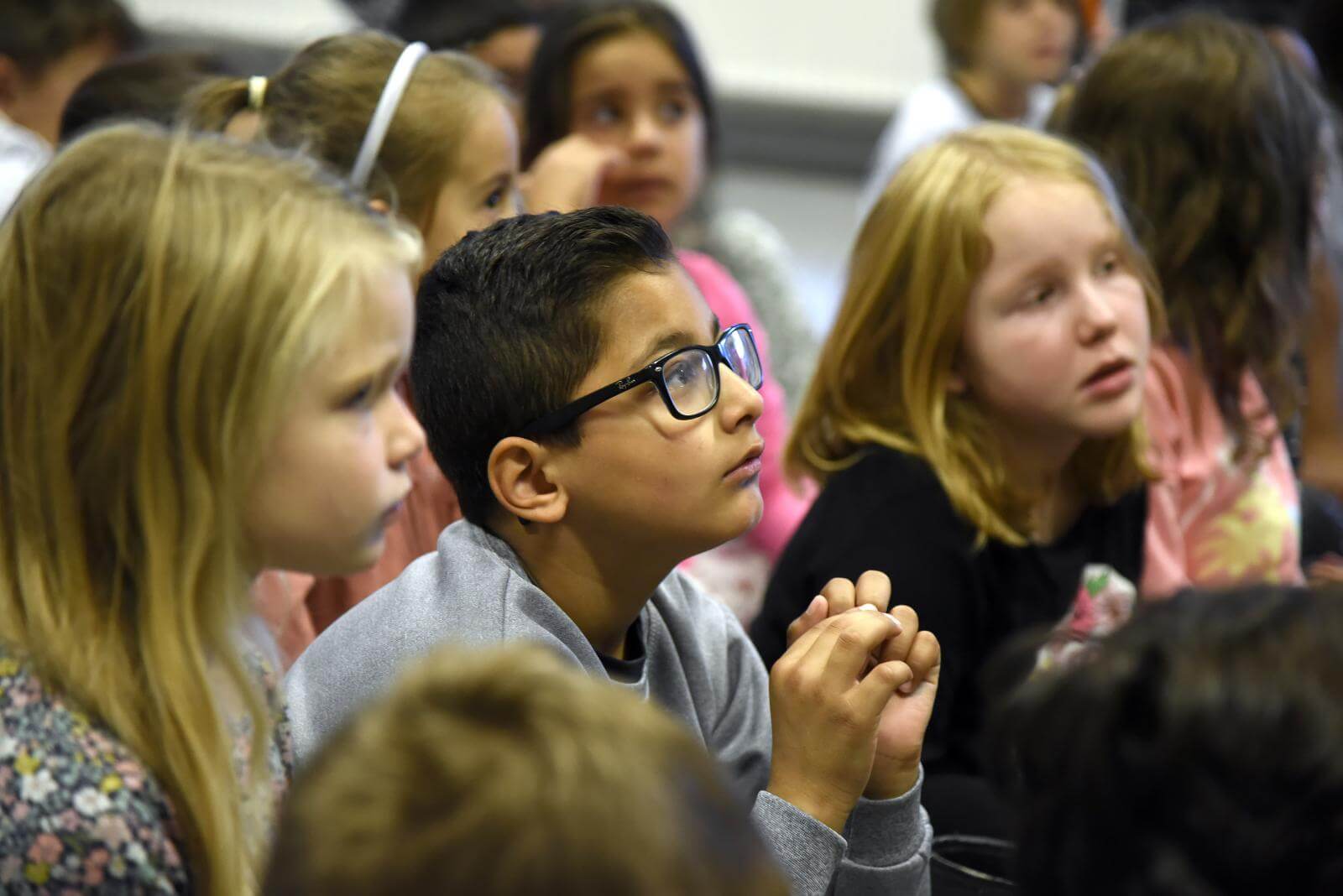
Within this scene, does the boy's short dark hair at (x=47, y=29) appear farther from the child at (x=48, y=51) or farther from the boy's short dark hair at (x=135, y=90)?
the boy's short dark hair at (x=135, y=90)

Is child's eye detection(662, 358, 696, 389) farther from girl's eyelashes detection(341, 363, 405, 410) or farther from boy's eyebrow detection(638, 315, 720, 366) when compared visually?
girl's eyelashes detection(341, 363, 405, 410)

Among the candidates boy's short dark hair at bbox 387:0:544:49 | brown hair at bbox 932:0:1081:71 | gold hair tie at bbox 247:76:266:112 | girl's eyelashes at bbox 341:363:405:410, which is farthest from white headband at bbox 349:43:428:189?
brown hair at bbox 932:0:1081:71

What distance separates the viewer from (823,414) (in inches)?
60.4

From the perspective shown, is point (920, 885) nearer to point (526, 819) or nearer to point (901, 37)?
point (526, 819)

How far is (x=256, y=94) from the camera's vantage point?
1500mm

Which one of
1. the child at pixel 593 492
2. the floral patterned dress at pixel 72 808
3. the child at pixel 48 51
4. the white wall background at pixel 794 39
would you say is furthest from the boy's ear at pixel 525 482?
the white wall background at pixel 794 39

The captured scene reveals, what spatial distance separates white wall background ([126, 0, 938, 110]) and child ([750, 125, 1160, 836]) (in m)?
2.64


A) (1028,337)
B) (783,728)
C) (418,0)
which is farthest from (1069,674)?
(418,0)

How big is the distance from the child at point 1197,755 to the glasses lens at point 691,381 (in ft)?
1.51

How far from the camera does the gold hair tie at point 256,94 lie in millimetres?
1493

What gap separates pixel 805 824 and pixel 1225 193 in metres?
1.09

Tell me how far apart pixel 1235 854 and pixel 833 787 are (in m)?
0.42

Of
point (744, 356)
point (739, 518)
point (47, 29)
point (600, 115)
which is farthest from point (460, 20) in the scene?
point (739, 518)

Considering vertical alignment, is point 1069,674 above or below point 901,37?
above
